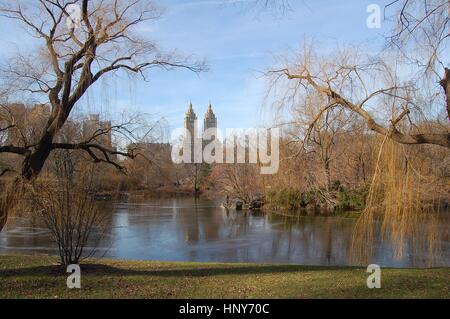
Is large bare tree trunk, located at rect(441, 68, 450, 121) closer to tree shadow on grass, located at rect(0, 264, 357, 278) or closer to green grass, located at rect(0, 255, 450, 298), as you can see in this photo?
green grass, located at rect(0, 255, 450, 298)

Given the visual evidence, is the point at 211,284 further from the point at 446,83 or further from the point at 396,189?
the point at 446,83

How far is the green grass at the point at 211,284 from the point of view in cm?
602

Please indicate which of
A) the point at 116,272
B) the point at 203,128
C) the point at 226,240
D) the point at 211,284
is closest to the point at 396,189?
the point at 211,284

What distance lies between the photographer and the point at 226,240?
59.5 feet

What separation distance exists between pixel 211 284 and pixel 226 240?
11299 millimetres

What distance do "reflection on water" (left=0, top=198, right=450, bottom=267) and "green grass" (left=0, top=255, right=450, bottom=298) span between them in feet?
14.9

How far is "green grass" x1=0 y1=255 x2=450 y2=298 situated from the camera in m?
6.02

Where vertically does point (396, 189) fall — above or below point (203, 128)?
below

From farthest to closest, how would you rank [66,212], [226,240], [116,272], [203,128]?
[203,128]
[226,240]
[66,212]
[116,272]

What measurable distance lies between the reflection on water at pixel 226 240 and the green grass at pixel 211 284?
4544 mm

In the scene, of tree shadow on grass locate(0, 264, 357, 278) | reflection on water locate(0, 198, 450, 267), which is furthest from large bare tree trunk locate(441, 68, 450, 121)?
reflection on water locate(0, 198, 450, 267)

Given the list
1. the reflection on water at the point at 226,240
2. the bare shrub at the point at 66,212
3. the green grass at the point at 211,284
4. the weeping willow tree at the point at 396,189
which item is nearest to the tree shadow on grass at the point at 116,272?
the green grass at the point at 211,284
